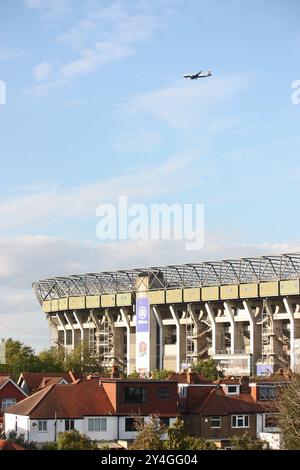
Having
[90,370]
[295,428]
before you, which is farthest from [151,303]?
[295,428]

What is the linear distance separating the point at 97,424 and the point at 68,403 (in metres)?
2.53

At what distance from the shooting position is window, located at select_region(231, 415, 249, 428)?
223ft

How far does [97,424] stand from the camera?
6531 cm

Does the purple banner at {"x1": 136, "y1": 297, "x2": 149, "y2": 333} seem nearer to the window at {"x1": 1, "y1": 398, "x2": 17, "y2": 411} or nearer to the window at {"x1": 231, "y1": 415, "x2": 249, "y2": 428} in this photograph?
the window at {"x1": 1, "y1": 398, "x2": 17, "y2": 411}

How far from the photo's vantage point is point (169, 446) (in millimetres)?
50938

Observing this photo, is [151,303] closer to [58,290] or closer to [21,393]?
[58,290]

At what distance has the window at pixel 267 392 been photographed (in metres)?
72.1

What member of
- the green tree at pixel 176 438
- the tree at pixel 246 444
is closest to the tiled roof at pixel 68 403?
the green tree at pixel 176 438

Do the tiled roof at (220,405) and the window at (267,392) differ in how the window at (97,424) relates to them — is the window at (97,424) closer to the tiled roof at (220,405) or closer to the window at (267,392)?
the tiled roof at (220,405)

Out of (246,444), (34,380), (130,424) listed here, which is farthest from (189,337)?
(246,444)

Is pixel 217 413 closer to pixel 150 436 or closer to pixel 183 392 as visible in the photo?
pixel 183 392

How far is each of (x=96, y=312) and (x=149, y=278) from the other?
64.5 feet

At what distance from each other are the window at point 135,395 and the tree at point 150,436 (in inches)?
128

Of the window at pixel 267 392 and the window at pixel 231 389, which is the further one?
the window at pixel 267 392
